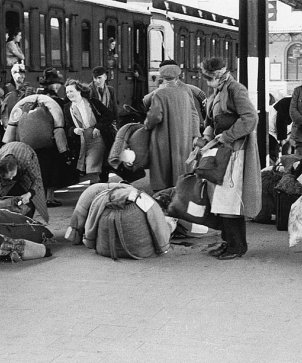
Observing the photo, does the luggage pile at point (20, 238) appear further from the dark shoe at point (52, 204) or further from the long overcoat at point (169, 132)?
Result: the dark shoe at point (52, 204)

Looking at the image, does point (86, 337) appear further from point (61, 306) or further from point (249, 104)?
point (249, 104)

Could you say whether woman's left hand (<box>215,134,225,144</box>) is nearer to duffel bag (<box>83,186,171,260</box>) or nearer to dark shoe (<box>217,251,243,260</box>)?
duffel bag (<box>83,186,171,260</box>)

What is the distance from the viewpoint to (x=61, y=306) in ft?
22.6

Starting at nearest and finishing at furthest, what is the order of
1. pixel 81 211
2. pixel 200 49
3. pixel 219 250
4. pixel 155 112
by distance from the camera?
pixel 219 250 < pixel 81 211 < pixel 155 112 < pixel 200 49

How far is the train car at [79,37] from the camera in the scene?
15992 mm

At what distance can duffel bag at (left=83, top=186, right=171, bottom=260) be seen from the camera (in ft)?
27.9

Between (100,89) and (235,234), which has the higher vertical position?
(100,89)

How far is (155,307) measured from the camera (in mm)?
6816

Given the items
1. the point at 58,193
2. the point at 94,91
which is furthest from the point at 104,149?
the point at 58,193

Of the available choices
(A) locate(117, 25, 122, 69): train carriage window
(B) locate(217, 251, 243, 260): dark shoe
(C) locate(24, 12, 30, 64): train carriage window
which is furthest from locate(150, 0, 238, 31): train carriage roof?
(B) locate(217, 251, 243, 260): dark shoe

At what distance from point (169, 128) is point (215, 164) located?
1.91 metres

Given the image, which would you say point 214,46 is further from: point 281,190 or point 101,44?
point 281,190

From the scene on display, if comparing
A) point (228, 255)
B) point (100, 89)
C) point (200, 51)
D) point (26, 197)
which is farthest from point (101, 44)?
point (228, 255)

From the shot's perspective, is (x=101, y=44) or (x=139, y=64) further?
(x=139, y=64)
